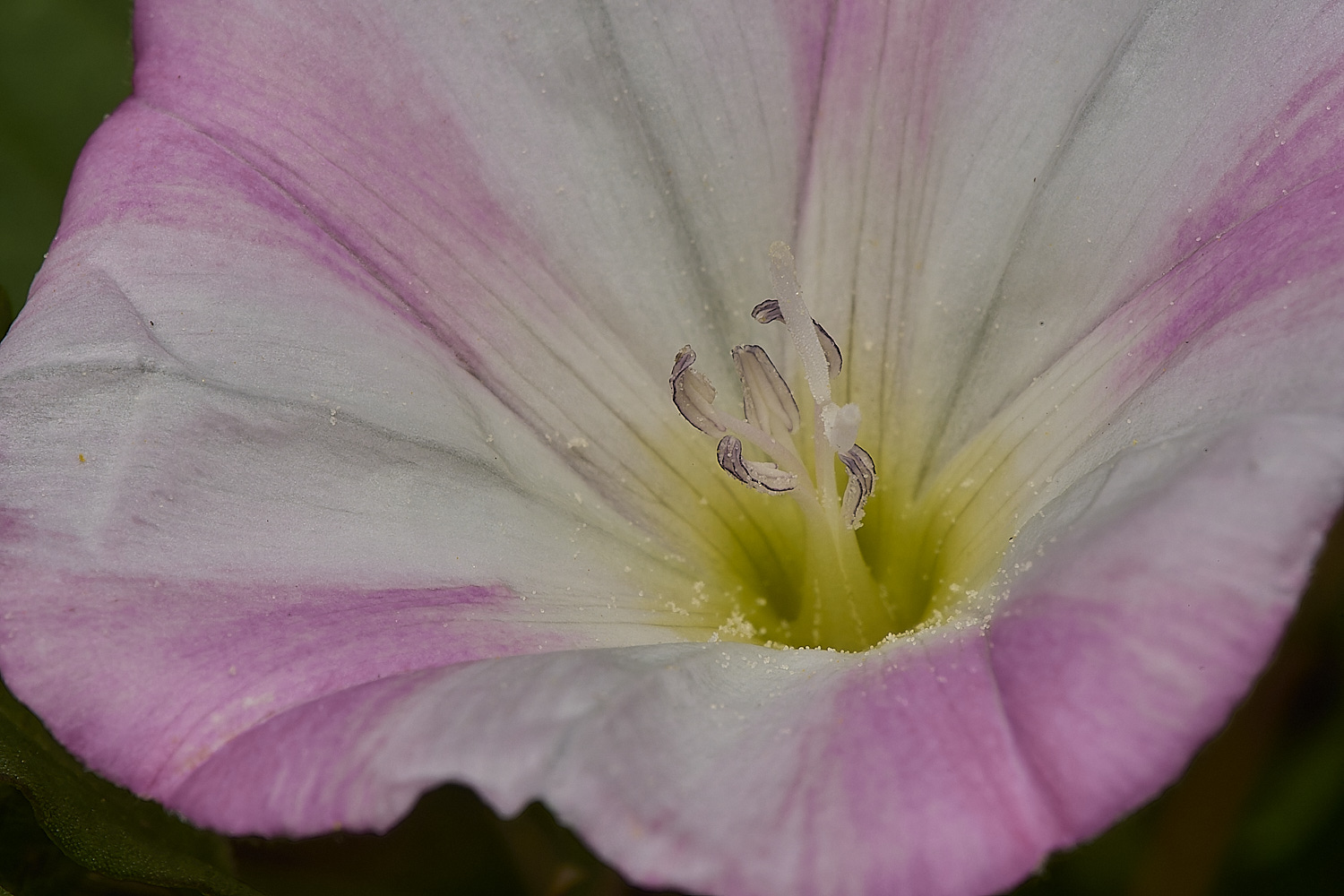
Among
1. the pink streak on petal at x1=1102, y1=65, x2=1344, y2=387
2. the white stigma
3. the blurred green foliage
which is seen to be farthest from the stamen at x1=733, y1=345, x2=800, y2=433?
the blurred green foliage

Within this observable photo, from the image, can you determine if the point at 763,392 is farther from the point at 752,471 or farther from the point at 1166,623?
the point at 1166,623

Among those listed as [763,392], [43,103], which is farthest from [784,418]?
[43,103]

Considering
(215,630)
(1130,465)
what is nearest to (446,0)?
(215,630)

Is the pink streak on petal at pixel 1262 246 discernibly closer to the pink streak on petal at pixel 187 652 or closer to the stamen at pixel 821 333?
the stamen at pixel 821 333

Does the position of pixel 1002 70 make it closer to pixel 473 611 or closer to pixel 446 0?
pixel 446 0

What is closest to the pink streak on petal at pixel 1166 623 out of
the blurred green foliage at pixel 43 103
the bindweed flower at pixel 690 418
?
the bindweed flower at pixel 690 418

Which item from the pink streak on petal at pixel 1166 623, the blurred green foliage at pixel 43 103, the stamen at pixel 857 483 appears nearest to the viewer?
the pink streak on petal at pixel 1166 623

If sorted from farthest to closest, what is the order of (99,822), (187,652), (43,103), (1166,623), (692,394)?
(43,103), (692,394), (99,822), (187,652), (1166,623)

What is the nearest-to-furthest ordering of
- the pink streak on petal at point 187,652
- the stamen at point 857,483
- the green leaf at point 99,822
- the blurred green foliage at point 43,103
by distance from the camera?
1. the pink streak on petal at point 187,652
2. the green leaf at point 99,822
3. the stamen at point 857,483
4. the blurred green foliage at point 43,103
